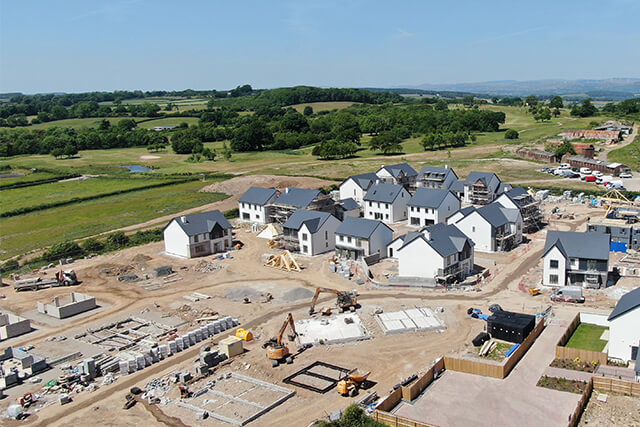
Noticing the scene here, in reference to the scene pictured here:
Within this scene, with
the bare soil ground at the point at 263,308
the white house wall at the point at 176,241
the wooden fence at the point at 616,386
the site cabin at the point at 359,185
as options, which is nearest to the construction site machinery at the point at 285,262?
the bare soil ground at the point at 263,308

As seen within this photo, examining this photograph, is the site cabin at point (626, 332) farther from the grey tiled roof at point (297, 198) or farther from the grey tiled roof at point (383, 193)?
the grey tiled roof at point (383, 193)

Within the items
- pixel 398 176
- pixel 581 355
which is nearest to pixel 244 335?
pixel 581 355

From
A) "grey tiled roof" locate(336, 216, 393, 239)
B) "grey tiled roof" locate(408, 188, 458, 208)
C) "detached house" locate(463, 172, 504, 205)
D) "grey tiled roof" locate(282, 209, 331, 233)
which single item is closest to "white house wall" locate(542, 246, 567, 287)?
"grey tiled roof" locate(336, 216, 393, 239)

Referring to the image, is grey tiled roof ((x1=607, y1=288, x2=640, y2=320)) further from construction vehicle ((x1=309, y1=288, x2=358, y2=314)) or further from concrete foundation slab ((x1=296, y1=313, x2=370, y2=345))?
construction vehicle ((x1=309, y1=288, x2=358, y2=314))

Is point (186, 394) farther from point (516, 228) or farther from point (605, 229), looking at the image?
point (605, 229)

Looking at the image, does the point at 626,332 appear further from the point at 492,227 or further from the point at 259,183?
the point at 259,183
